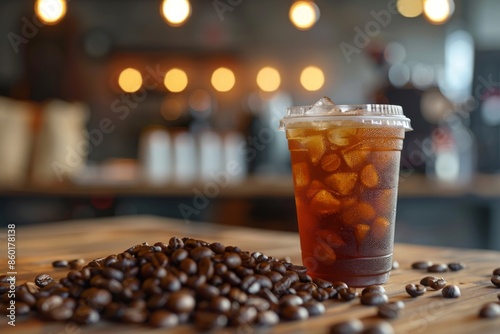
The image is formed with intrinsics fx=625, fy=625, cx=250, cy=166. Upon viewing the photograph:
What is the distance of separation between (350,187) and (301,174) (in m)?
0.11

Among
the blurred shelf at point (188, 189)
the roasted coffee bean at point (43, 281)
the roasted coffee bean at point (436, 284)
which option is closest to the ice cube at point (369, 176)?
the roasted coffee bean at point (436, 284)

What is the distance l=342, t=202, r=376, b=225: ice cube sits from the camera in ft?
3.95

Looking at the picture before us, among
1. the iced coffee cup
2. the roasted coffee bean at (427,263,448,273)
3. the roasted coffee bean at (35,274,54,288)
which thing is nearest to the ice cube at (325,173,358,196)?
the iced coffee cup

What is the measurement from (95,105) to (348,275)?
20.8ft

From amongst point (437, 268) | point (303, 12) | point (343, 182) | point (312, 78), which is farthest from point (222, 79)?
point (343, 182)

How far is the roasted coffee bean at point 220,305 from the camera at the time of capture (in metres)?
0.93

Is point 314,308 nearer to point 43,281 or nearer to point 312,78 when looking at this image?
point 43,281

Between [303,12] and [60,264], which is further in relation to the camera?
[303,12]

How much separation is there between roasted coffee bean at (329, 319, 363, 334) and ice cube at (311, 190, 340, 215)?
1.14ft

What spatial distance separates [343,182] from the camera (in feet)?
3.96

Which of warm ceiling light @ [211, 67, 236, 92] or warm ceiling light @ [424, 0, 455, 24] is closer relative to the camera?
warm ceiling light @ [424, 0, 455, 24]

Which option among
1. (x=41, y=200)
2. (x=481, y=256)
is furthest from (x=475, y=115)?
(x=481, y=256)

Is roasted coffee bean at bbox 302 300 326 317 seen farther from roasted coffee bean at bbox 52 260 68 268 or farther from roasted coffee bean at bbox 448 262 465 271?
roasted coffee bean at bbox 52 260 68 268

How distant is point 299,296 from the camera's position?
1.04m
